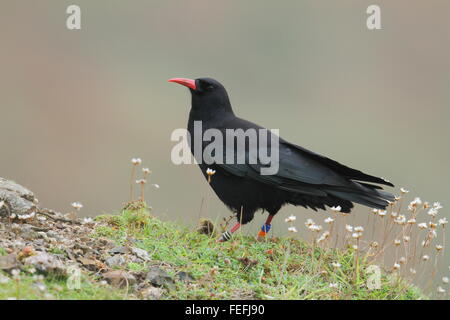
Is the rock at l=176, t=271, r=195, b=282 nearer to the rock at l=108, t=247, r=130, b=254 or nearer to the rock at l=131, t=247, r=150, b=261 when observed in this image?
the rock at l=131, t=247, r=150, b=261

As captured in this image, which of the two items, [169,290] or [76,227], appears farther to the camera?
[76,227]

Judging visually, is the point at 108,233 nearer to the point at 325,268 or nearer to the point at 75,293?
the point at 75,293

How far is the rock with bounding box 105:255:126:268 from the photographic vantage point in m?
4.98

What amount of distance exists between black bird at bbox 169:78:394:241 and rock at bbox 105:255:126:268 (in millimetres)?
1252

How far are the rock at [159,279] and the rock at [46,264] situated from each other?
0.65 metres

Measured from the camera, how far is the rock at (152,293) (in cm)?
450

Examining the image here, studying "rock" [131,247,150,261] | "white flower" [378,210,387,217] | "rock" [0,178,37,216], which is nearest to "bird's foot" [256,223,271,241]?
"white flower" [378,210,387,217]

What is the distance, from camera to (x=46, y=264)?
448 cm

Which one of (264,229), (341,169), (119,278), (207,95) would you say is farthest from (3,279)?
(207,95)

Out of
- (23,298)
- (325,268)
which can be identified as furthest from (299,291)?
(23,298)

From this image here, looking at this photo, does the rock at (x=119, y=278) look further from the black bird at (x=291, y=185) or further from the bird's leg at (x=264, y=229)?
the bird's leg at (x=264, y=229)

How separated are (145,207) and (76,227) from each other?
0.76 m

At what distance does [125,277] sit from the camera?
183 inches
